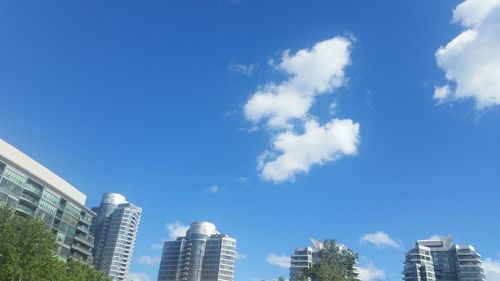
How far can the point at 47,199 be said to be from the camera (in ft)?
279

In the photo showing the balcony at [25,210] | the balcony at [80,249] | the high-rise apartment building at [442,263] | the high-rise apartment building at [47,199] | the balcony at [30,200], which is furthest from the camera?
the high-rise apartment building at [442,263]

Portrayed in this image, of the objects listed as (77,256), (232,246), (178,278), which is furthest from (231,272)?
Answer: (77,256)

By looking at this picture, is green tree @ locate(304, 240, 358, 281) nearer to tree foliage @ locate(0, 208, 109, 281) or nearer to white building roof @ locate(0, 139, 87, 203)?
tree foliage @ locate(0, 208, 109, 281)

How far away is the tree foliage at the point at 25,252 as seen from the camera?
46.4 m

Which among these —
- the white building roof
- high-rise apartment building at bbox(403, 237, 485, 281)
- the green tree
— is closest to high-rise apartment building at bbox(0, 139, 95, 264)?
the white building roof

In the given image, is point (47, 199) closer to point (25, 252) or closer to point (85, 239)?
point (85, 239)

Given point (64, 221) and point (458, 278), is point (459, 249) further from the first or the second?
point (64, 221)

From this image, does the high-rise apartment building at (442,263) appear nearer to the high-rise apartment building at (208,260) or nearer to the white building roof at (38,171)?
the high-rise apartment building at (208,260)

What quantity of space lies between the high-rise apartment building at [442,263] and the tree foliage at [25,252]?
469 ft

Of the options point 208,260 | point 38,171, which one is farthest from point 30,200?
point 208,260

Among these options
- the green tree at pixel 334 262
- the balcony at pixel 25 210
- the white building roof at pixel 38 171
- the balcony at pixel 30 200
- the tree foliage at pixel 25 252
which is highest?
the white building roof at pixel 38 171

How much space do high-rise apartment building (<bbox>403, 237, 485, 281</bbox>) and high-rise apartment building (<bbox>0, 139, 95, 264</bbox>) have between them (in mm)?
118955

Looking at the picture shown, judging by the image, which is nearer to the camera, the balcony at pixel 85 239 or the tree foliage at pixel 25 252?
the tree foliage at pixel 25 252

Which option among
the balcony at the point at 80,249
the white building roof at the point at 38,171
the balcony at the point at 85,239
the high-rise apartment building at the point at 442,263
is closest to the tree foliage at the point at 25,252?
the white building roof at the point at 38,171
